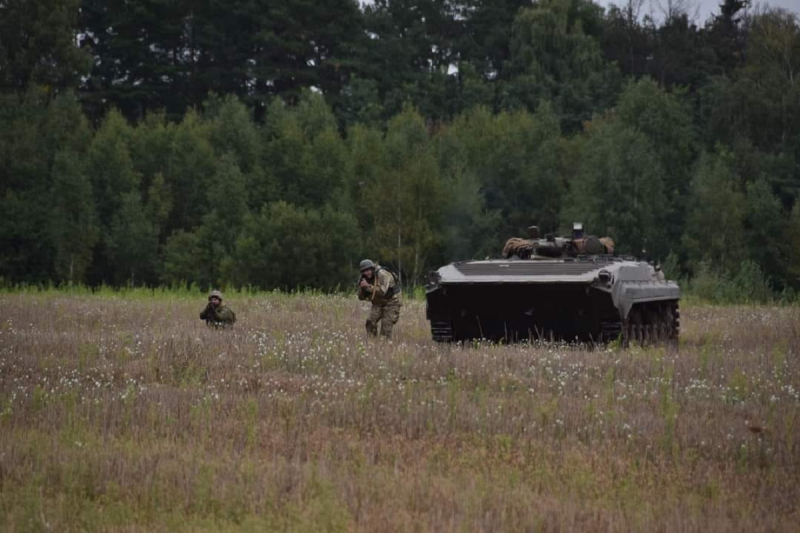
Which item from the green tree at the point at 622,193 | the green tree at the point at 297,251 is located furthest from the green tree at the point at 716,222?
the green tree at the point at 297,251

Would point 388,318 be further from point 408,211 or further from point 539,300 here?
point 408,211

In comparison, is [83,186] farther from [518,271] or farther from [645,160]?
[518,271]

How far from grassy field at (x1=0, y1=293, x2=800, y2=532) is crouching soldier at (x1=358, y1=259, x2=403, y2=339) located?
1.42 meters

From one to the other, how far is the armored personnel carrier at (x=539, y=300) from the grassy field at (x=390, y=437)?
2.69 ft

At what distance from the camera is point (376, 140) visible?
51219 millimetres

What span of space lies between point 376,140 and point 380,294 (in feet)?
110

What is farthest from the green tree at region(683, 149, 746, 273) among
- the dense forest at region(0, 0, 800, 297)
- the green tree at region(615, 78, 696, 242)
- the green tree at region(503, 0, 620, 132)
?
the green tree at region(503, 0, 620, 132)

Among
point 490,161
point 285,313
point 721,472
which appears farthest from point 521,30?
point 721,472

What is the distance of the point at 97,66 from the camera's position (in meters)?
61.6

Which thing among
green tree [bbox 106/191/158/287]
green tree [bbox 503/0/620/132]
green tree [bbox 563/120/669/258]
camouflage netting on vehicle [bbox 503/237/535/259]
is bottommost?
green tree [bbox 106/191/158/287]

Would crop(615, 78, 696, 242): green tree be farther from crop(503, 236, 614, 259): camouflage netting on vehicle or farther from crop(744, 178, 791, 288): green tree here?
crop(503, 236, 614, 259): camouflage netting on vehicle

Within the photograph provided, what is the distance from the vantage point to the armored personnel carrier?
56.1ft

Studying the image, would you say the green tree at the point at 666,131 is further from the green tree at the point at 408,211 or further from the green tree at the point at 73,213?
the green tree at the point at 73,213

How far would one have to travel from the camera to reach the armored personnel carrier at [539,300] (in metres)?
17.1
